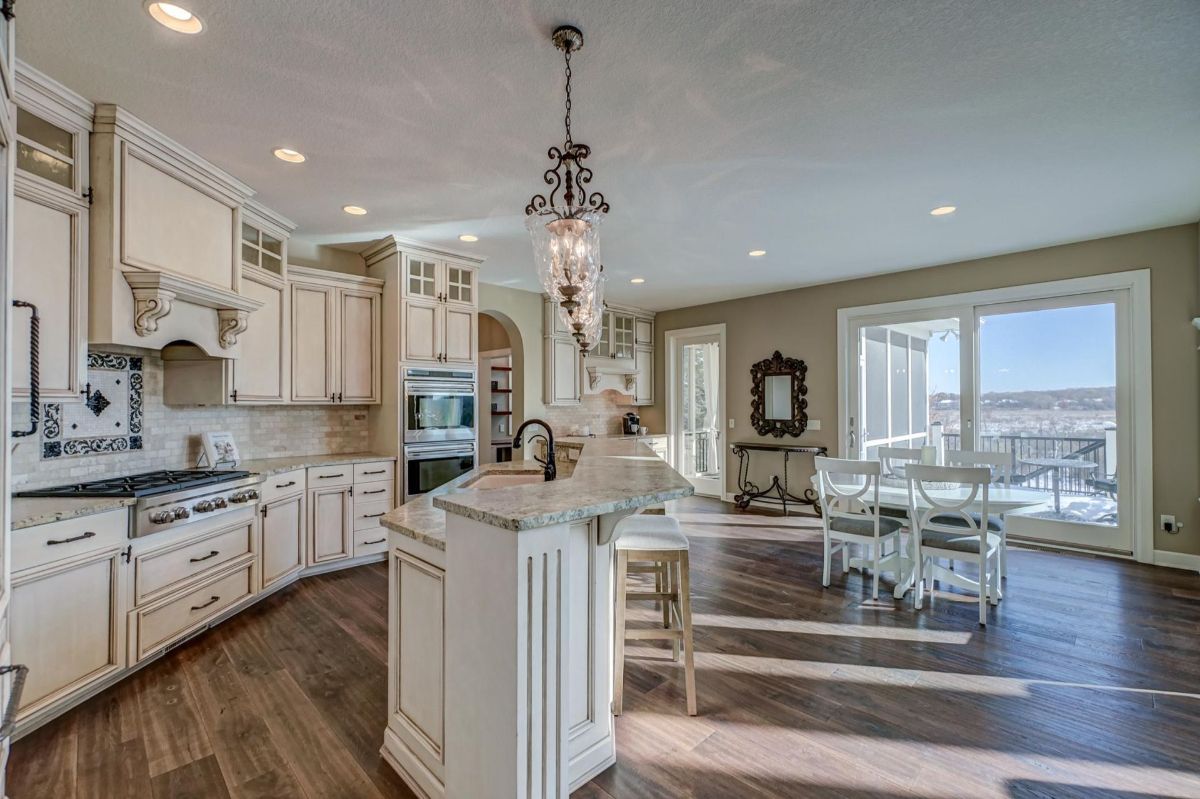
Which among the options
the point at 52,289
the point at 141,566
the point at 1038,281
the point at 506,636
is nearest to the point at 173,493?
the point at 141,566

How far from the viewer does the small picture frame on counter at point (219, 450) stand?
3.50 meters

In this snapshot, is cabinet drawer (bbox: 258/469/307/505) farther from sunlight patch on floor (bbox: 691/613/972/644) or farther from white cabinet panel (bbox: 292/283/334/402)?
sunlight patch on floor (bbox: 691/613/972/644)

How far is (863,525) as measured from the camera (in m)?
3.60

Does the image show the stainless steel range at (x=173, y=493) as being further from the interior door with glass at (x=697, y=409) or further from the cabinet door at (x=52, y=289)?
the interior door with glass at (x=697, y=409)

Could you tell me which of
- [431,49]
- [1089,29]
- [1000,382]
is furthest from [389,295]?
[1000,382]

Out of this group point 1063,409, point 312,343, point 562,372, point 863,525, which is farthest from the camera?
point 562,372

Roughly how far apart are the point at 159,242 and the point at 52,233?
440 millimetres

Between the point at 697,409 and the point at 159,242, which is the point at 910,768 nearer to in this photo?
the point at 159,242

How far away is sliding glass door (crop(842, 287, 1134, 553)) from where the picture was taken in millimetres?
4363

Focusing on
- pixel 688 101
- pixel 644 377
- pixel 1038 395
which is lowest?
pixel 1038 395

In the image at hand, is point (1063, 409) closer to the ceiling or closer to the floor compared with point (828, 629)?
closer to the ceiling

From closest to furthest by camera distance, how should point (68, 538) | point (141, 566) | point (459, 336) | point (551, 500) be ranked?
1. point (551, 500)
2. point (68, 538)
3. point (141, 566)
4. point (459, 336)

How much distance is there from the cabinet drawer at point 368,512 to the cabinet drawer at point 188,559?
895 mm

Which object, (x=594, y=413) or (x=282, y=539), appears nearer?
(x=282, y=539)
